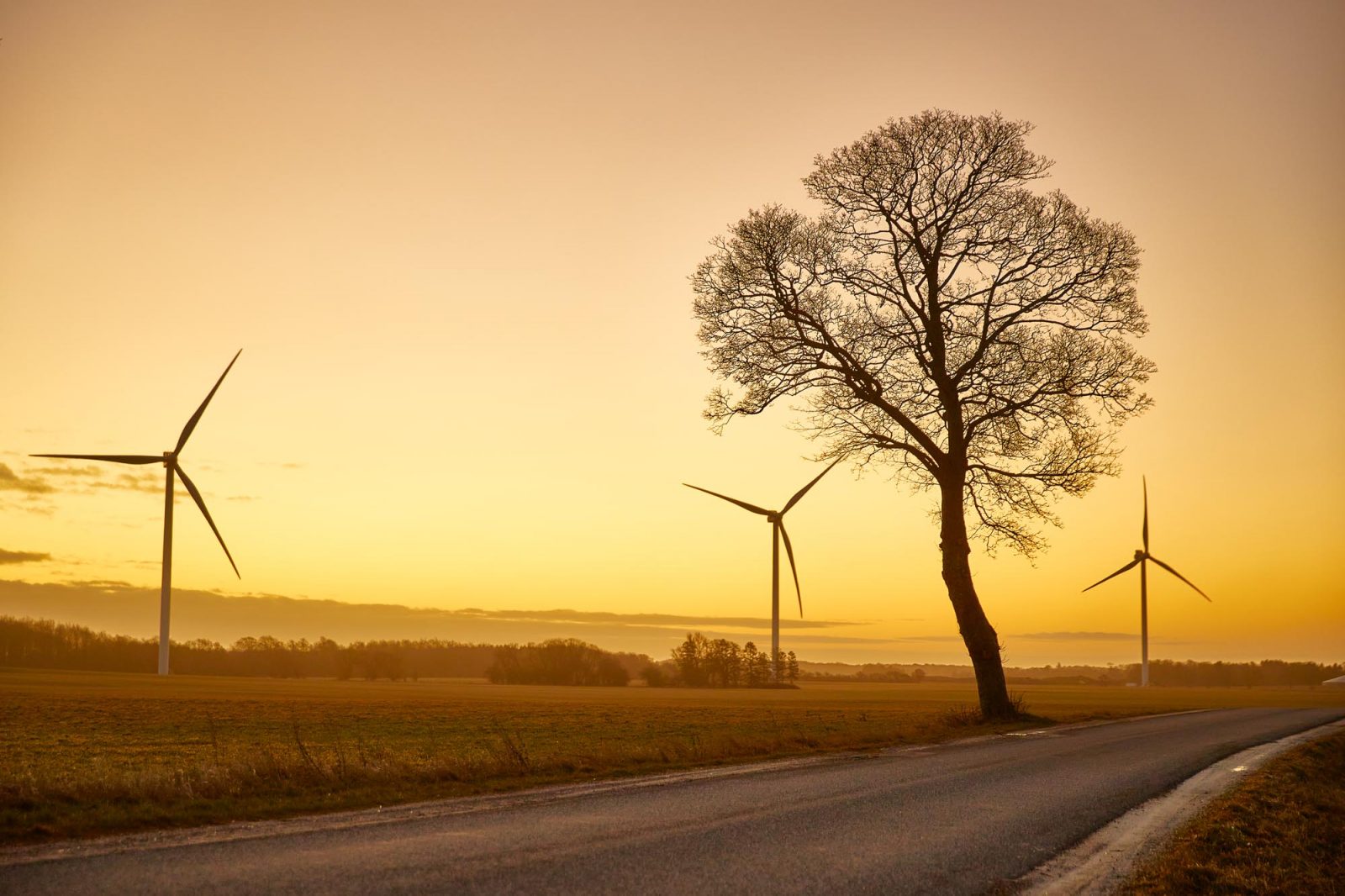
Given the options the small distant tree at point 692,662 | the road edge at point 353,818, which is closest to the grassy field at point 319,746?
the road edge at point 353,818

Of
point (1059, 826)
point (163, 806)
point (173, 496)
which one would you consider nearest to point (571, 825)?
point (163, 806)

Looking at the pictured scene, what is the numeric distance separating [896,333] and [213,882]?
26.5 m

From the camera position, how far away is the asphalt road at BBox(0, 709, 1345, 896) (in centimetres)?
808

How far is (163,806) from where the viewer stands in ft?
38.5

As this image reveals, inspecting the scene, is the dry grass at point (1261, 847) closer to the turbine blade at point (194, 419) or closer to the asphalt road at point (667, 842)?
the asphalt road at point (667, 842)

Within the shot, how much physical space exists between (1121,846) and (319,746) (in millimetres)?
20528

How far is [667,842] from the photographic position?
9.84m

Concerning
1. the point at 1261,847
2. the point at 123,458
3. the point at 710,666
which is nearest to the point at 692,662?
the point at 710,666

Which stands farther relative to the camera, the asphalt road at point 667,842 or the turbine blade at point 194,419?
the turbine blade at point 194,419

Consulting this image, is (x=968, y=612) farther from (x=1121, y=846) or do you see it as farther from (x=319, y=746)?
(x=1121, y=846)

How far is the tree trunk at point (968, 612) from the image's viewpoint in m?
30.9

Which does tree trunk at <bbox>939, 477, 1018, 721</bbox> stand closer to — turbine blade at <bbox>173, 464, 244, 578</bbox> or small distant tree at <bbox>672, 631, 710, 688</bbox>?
turbine blade at <bbox>173, 464, 244, 578</bbox>

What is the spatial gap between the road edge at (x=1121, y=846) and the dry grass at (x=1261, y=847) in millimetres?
205

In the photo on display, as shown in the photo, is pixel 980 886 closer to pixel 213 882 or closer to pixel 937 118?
pixel 213 882
